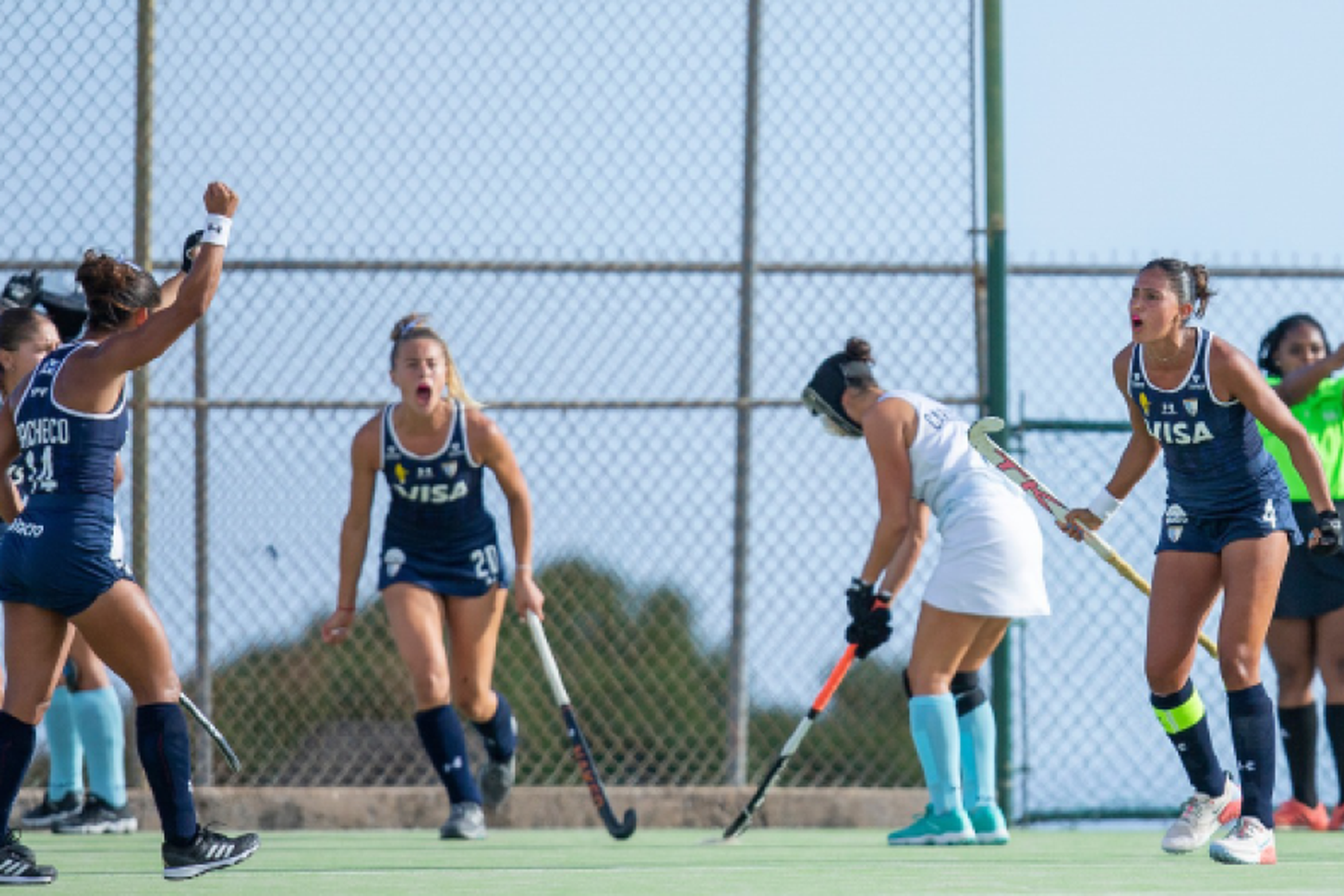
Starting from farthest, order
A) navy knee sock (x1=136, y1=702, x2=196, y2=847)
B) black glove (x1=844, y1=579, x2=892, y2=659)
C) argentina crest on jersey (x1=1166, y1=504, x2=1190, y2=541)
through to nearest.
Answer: black glove (x1=844, y1=579, x2=892, y2=659) < argentina crest on jersey (x1=1166, y1=504, x2=1190, y2=541) < navy knee sock (x1=136, y1=702, x2=196, y2=847)

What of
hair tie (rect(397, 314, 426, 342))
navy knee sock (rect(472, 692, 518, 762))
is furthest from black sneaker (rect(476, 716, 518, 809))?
hair tie (rect(397, 314, 426, 342))

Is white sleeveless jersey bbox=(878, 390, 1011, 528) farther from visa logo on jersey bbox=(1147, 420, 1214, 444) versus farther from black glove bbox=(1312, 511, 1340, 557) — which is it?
black glove bbox=(1312, 511, 1340, 557)

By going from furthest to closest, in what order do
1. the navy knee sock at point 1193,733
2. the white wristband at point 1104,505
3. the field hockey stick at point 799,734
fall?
the field hockey stick at point 799,734, the white wristband at point 1104,505, the navy knee sock at point 1193,733

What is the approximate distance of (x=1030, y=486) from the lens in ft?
21.8

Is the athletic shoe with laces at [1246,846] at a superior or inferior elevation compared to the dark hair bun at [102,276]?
inferior

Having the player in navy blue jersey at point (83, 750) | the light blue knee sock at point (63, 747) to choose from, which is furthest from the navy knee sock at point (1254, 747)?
the light blue knee sock at point (63, 747)

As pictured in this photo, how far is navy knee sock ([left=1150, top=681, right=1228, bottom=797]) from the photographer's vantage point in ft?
19.7

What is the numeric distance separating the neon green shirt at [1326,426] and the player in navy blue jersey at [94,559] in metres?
4.41

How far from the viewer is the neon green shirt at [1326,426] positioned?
25.4 ft

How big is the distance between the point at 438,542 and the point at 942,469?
1826mm

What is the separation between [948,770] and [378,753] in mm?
2981

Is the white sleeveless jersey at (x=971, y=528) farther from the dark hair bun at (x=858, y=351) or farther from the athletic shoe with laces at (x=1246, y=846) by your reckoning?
the athletic shoe with laces at (x=1246, y=846)

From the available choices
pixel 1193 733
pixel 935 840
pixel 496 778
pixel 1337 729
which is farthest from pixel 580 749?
pixel 1337 729

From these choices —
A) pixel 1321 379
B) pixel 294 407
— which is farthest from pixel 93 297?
pixel 1321 379
